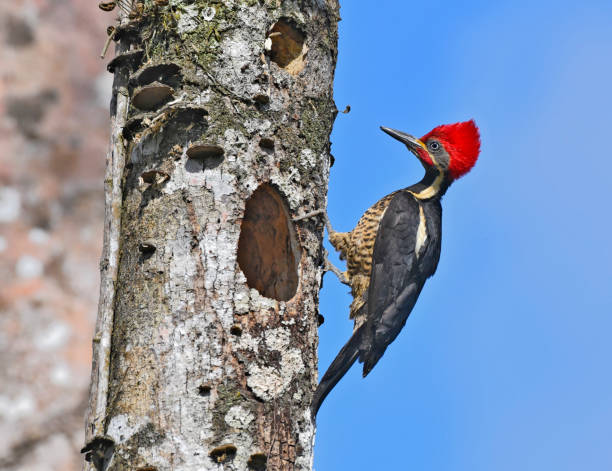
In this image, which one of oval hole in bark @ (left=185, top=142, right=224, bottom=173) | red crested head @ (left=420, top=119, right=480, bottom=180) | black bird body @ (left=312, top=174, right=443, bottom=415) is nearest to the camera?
oval hole in bark @ (left=185, top=142, right=224, bottom=173)

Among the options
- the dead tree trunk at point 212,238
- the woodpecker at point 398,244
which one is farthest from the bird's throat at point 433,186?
the dead tree trunk at point 212,238

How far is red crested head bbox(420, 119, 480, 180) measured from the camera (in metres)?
4.89

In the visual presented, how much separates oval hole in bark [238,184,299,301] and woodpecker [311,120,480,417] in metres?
0.85

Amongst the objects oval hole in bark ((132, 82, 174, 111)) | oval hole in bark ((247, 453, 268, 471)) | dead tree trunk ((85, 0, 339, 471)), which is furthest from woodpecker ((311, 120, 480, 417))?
oval hole in bark ((132, 82, 174, 111))

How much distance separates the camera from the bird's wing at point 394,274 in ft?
13.0

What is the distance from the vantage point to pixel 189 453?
2270mm

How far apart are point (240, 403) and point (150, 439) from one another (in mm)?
301

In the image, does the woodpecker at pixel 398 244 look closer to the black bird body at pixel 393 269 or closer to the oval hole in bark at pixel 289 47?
the black bird body at pixel 393 269

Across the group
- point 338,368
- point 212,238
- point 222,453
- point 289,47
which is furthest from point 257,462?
point 289,47

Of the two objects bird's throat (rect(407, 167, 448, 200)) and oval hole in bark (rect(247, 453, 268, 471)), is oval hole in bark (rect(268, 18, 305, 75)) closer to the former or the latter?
oval hole in bark (rect(247, 453, 268, 471))

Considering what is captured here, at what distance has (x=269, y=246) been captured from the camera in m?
2.81

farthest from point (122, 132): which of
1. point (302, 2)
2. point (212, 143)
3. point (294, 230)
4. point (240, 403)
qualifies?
point (240, 403)

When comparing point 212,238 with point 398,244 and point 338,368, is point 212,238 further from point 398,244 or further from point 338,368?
point 398,244

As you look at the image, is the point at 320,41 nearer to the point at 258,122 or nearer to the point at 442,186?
the point at 258,122
